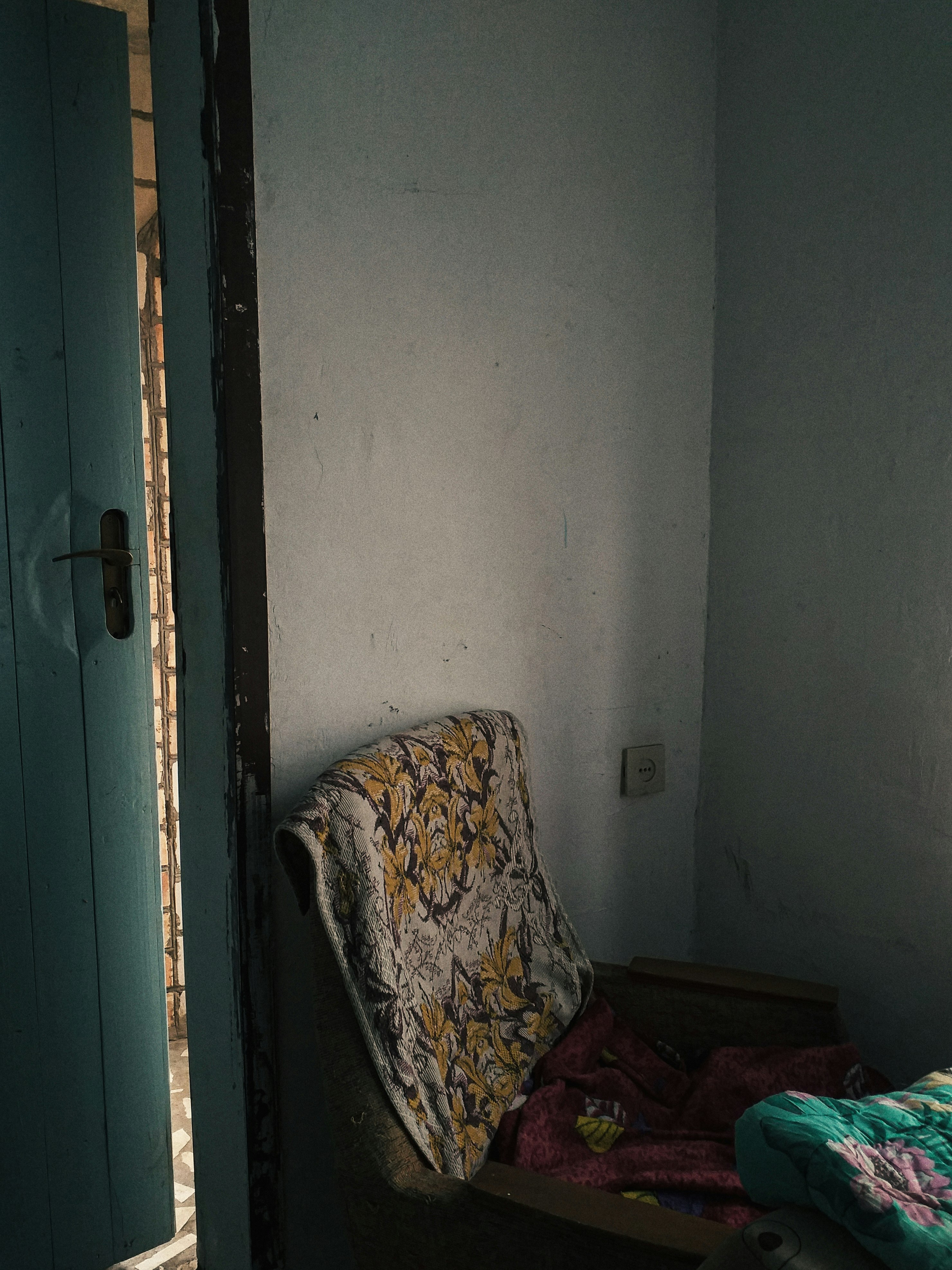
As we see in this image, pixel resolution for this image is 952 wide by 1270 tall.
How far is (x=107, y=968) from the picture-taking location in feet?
4.96

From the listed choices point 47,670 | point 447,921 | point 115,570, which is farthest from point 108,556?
point 447,921

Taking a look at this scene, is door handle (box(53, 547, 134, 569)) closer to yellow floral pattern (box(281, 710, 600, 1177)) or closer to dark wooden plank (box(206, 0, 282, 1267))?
dark wooden plank (box(206, 0, 282, 1267))

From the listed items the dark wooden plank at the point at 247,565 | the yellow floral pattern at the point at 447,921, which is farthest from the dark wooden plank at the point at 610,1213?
the dark wooden plank at the point at 247,565

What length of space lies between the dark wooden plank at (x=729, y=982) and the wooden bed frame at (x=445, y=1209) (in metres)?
0.54

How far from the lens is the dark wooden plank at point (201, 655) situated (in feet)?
3.83

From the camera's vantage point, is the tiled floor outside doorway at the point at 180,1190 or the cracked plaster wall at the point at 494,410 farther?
the tiled floor outside doorway at the point at 180,1190

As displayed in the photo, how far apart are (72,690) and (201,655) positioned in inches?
13.3

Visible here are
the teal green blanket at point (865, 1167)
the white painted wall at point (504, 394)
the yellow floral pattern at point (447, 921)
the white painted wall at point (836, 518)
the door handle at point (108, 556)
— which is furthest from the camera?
the white painted wall at point (836, 518)

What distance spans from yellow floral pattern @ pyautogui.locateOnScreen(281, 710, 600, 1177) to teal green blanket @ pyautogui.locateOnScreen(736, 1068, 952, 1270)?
1.32 feet

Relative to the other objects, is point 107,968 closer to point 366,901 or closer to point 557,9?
point 366,901

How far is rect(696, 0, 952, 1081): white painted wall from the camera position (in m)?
1.56

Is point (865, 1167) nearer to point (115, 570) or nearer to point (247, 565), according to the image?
point (247, 565)

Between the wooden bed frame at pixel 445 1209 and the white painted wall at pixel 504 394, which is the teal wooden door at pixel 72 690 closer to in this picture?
the white painted wall at pixel 504 394

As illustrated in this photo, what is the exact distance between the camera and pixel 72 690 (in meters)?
1.44
